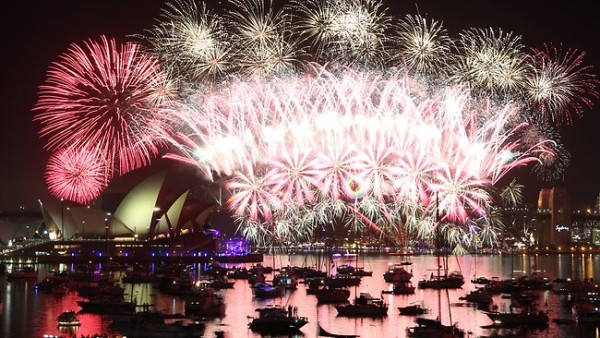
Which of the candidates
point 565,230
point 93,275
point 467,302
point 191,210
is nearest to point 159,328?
point 467,302

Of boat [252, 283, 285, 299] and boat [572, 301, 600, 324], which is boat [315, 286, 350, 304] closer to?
boat [252, 283, 285, 299]

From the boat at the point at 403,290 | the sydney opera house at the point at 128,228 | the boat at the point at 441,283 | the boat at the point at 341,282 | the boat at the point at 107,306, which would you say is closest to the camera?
the boat at the point at 107,306

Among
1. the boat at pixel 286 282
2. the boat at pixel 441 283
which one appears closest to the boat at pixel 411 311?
the boat at pixel 286 282

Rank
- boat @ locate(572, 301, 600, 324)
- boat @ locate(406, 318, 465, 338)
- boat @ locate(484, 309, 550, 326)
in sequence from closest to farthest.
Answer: boat @ locate(406, 318, 465, 338)
boat @ locate(484, 309, 550, 326)
boat @ locate(572, 301, 600, 324)

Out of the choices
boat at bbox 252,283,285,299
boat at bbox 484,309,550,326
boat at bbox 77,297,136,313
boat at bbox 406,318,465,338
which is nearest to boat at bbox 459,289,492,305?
boat at bbox 484,309,550,326

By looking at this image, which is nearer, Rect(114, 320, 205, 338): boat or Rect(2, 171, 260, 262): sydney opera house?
Rect(114, 320, 205, 338): boat

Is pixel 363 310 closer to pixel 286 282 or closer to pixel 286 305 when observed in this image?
pixel 286 305

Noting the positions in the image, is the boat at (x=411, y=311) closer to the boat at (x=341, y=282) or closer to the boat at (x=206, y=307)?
the boat at (x=206, y=307)

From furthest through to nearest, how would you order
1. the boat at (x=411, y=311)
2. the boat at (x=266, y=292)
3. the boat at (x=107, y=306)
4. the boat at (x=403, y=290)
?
the boat at (x=403, y=290)
the boat at (x=266, y=292)
the boat at (x=411, y=311)
the boat at (x=107, y=306)

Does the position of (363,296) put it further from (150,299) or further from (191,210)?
(191,210)

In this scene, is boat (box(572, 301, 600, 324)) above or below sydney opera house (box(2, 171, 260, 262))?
below
